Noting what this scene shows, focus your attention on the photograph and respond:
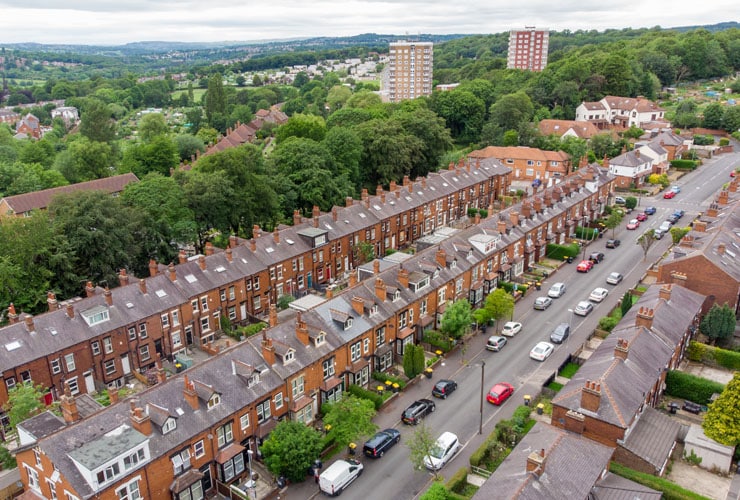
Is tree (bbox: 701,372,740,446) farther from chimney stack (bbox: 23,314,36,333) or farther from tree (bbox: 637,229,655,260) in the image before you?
chimney stack (bbox: 23,314,36,333)

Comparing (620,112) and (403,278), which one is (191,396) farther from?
(620,112)

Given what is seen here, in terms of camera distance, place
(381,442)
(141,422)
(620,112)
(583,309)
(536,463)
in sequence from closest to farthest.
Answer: (536,463)
(141,422)
(381,442)
(583,309)
(620,112)

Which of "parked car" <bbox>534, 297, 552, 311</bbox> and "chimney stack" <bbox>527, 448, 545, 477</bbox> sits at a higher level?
"chimney stack" <bbox>527, 448, 545, 477</bbox>

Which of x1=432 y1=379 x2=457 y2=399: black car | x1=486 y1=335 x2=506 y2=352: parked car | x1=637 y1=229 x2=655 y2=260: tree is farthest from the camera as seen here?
x1=637 y1=229 x2=655 y2=260: tree

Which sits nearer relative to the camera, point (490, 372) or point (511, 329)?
point (490, 372)

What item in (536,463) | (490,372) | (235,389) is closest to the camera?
(536,463)

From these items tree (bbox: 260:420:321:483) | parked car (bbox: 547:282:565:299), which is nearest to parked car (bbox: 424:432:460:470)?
tree (bbox: 260:420:321:483)

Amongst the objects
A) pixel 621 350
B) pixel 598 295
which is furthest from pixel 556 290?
pixel 621 350
